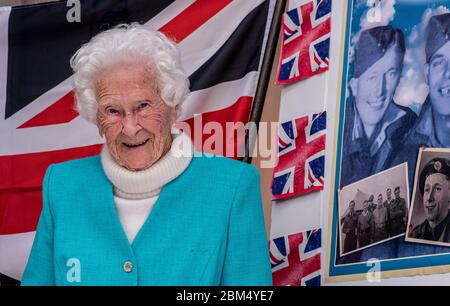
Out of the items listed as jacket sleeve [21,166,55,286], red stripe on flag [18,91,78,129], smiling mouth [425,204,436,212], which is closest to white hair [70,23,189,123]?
jacket sleeve [21,166,55,286]

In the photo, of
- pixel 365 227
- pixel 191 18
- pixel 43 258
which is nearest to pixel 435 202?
pixel 365 227

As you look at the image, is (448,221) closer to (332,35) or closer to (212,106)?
(332,35)

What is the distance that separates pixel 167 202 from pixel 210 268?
0.26 meters

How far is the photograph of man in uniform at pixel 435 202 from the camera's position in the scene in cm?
326

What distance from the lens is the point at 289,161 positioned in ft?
13.9

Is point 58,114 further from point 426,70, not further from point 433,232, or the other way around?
point 433,232

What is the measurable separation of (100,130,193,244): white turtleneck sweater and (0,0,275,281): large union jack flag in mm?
1264

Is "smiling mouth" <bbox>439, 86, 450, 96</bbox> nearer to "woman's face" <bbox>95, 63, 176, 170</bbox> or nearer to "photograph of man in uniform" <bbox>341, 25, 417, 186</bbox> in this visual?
"photograph of man in uniform" <bbox>341, 25, 417, 186</bbox>

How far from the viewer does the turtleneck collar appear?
10.6 ft

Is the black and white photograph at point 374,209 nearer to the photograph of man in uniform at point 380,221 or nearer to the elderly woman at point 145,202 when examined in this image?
the photograph of man in uniform at point 380,221

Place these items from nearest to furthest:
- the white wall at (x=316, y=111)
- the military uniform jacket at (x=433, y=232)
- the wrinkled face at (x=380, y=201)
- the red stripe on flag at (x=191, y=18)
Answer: the military uniform jacket at (x=433, y=232) → the wrinkled face at (x=380, y=201) → the white wall at (x=316, y=111) → the red stripe on flag at (x=191, y=18)

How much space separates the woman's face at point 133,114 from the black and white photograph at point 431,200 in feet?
2.88

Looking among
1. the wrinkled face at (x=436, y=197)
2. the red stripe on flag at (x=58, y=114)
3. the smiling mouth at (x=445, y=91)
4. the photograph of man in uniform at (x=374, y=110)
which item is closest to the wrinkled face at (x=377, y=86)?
the photograph of man in uniform at (x=374, y=110)
